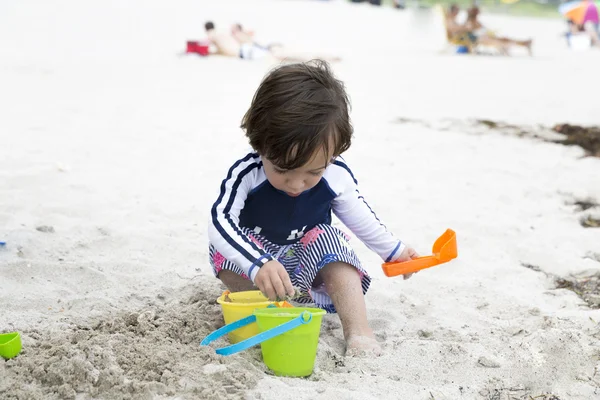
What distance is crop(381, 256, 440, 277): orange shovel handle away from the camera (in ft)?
7.34

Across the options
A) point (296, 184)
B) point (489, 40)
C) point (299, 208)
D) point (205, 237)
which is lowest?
point (489, 40)

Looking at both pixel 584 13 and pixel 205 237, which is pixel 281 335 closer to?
pixel 205 237

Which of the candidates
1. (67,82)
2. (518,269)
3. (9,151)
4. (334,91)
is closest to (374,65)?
(67,82)

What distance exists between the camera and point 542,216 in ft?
12.1

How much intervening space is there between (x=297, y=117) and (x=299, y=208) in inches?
17.5

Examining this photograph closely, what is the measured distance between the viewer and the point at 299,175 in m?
2.06

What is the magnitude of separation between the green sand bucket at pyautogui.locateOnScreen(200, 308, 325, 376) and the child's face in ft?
1.24

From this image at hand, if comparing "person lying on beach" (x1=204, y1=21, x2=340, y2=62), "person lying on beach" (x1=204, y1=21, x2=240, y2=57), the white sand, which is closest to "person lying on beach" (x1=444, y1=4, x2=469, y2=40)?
"person lying on beach" (x1=204, y1=21, x2=340, y2=62)

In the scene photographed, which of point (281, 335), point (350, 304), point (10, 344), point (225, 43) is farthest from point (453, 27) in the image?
point (10, 344)

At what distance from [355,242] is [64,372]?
174 cm

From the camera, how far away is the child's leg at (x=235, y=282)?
2342mm

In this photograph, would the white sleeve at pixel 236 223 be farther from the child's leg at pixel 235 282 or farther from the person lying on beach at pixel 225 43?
the person lying on beach at pixel 225 43

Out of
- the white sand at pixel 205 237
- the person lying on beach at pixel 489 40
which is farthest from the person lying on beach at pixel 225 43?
the person lying on beach at pixel 489 40

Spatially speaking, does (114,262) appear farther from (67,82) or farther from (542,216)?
(67,82)
